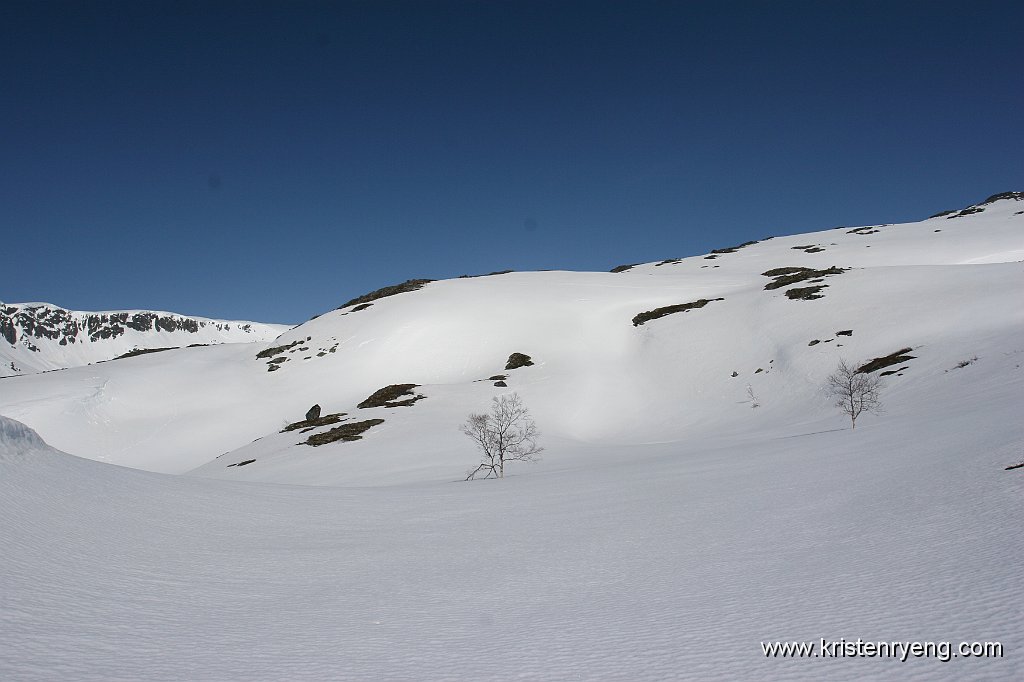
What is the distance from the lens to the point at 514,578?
308 inches

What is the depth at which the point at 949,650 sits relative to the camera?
4.16 metres

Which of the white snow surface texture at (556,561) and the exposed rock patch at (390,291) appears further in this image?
the exposed rock patch at (390,291)

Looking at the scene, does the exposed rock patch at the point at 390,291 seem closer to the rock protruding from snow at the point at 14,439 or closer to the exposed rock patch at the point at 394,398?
the exposed rock patch at the point at 394,398

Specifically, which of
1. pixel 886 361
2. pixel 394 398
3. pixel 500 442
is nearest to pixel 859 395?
pixel 886 361

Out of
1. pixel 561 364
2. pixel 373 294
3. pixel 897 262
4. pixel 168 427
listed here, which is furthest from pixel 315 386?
pixel 897 262

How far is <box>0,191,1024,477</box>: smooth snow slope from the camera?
3612 centimetres

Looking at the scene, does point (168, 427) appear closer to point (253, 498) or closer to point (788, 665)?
point (253, 498)

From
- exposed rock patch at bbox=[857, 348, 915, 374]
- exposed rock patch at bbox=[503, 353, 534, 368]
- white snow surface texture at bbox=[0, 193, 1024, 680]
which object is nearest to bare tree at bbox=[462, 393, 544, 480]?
white snow surface texture at bbox=[0, 193, 1024, 680]

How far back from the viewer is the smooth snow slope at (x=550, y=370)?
119 ft

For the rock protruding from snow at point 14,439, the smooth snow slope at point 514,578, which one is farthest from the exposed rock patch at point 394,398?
the rock protruding from snow at point 14,439

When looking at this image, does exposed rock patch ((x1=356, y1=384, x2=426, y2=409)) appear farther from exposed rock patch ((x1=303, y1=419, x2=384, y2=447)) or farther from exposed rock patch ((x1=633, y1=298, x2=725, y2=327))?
exposed rock patch ((x1=633, y1=298, x2=725, y2=327))

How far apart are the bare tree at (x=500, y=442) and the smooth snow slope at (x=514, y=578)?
49.2 ft

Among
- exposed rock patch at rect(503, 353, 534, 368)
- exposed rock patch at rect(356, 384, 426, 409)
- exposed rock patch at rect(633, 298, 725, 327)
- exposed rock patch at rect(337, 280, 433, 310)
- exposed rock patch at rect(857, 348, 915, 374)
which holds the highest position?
exposed rock patch at rect(337, 280, 433, 310)

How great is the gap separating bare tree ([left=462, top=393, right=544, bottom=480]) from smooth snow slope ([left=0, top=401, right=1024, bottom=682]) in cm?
1498
